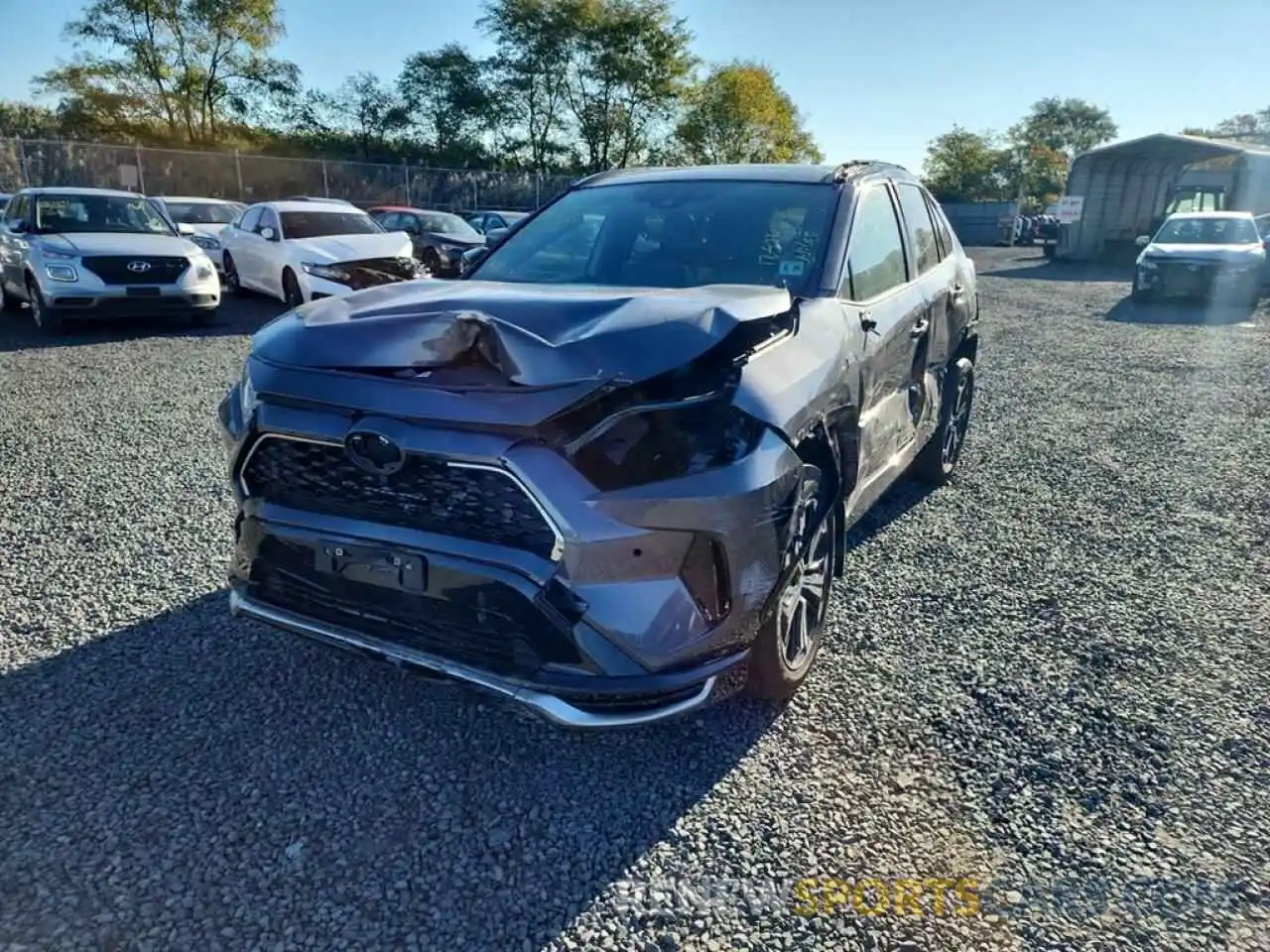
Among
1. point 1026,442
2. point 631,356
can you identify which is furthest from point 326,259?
point 631,356

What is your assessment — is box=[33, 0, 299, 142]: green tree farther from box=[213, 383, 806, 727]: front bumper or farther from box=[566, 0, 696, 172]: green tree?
box=[213, 383, 806, 727]: front bumper

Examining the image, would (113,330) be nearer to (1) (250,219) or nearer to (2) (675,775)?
(1) (250,219)

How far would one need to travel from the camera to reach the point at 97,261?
948cm

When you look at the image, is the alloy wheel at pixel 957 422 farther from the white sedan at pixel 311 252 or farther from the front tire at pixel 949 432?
the white sedan at pixel 311 252

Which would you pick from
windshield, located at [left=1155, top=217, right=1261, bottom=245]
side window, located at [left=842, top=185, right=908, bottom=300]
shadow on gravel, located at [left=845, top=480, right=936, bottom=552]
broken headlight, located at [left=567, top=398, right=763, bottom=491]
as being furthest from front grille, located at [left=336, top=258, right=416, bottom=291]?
windshield, located at [left=1155, top=217, right=1261, bottom=245]

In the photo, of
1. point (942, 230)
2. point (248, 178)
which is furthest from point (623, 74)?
point (942, 230)

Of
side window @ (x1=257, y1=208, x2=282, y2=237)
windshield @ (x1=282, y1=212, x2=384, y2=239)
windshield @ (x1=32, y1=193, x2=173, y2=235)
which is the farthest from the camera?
windshield @ (x1=282, y1=212, x2=384, y2=239)

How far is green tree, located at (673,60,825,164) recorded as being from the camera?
46.6 meters

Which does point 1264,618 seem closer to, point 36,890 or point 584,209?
point 584,209

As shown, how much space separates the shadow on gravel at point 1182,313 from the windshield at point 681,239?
12.6m

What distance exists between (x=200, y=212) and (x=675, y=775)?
17.7 m

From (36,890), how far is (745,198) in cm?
343

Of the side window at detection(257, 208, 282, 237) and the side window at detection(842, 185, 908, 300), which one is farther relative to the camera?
the side window at detection(257, 208, 282, 237)

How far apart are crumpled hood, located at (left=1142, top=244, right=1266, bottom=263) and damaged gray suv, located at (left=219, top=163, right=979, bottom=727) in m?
15.7
